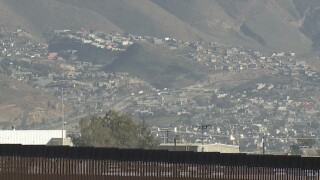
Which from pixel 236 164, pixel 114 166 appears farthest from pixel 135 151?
pixel 236 164

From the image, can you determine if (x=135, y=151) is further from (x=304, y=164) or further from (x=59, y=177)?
(x=304, y=164)

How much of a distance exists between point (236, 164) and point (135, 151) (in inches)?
224

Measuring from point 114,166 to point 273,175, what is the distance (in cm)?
834

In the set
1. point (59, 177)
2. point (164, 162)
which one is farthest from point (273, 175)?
point (59, 177)

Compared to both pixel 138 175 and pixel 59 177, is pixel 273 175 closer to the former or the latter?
pixel 138 175

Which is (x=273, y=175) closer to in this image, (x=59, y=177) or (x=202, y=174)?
(x=202, y=174)

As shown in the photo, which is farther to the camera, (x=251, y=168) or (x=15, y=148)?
(x=15, y=148)

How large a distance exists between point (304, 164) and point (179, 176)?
5984 mm

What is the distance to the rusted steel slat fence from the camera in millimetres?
64438

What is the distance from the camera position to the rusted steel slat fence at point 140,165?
64438 millimetres

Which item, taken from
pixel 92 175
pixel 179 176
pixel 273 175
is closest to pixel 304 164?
pixel 273 175

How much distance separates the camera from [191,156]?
67.1 meters

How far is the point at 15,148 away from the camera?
71.1 m

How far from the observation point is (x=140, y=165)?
222 feet
